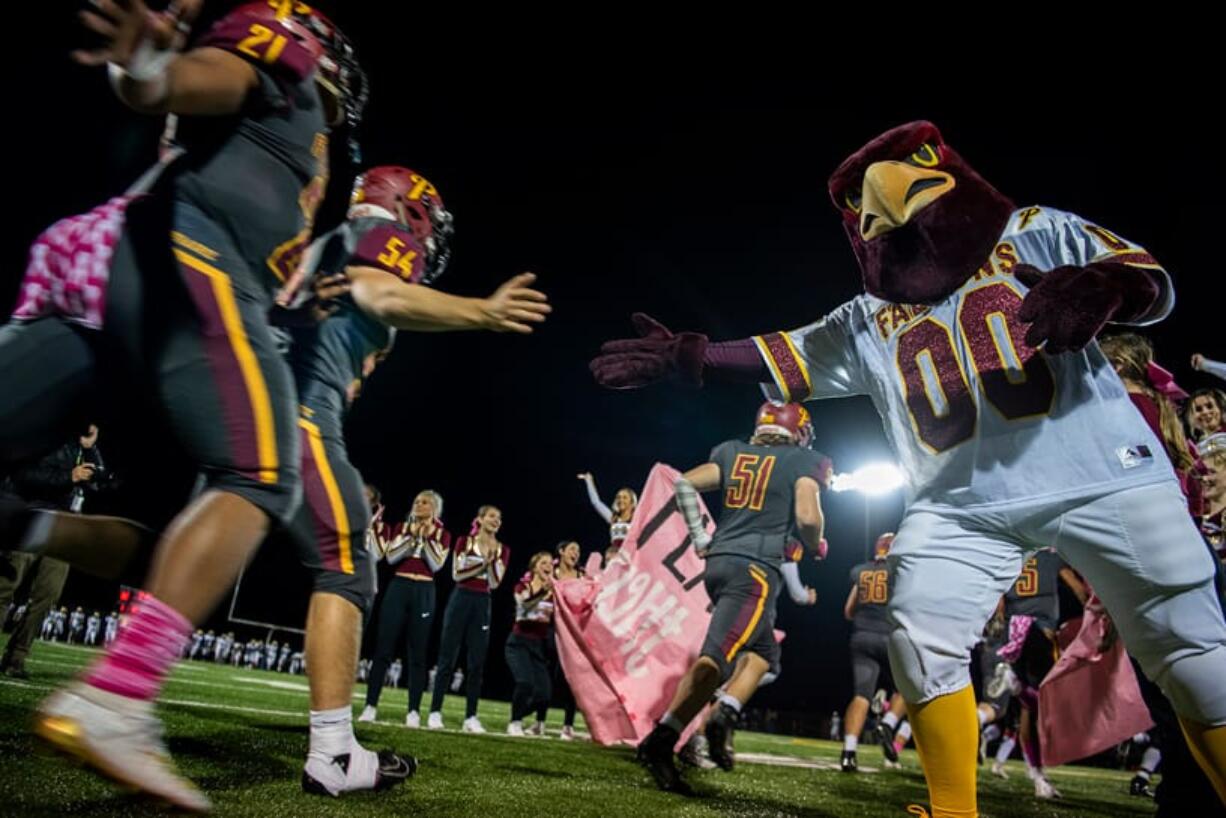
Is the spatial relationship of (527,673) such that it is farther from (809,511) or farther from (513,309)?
(513,309)

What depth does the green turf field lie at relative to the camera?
270cm

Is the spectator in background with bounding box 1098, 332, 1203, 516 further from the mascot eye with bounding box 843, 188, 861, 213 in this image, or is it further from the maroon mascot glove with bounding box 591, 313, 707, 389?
the maroon mascot glove with bounding box 591, 313, 707, 389

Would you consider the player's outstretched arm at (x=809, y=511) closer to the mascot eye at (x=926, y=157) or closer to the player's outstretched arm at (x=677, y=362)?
the player's outstretched arm at (x=677, y=362)

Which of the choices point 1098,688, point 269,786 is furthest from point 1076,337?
point 1098,688

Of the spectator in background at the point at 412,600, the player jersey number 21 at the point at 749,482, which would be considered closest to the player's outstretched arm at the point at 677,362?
the player jersey number 21 at the point at 749,482

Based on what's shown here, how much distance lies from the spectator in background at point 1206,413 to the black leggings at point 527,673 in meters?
7.33

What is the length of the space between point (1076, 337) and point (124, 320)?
8.99 ft

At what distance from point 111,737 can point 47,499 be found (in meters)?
5.97

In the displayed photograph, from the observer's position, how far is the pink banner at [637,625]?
22.9 ft

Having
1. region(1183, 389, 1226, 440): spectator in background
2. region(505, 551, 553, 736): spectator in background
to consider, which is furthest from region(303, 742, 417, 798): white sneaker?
region(505, 551, 553, 736): spectator in background

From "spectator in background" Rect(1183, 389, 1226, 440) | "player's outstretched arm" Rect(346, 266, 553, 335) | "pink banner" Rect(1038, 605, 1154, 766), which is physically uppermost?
"spectator in background" Rect(1183, 389, 1226, 440)

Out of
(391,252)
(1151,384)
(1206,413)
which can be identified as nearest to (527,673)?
(1206,413)

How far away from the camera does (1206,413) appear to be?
5828 millimetres

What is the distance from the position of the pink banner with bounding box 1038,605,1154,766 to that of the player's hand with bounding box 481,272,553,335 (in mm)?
4638
